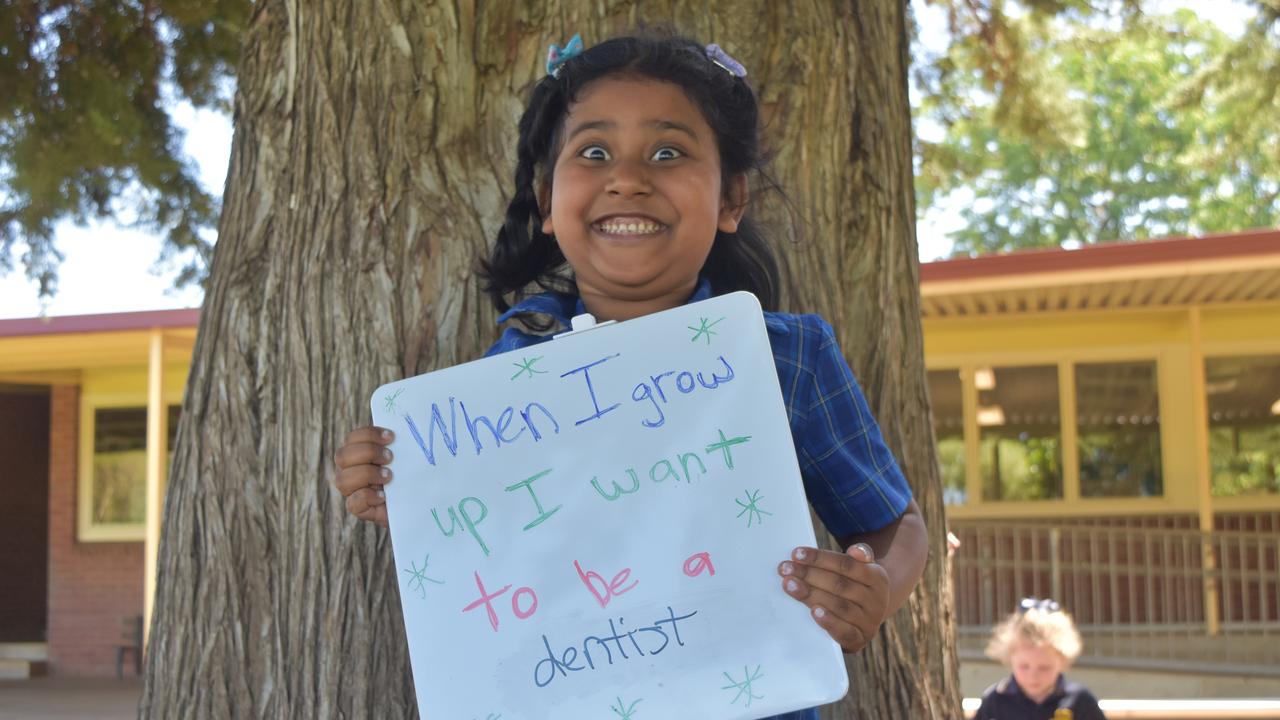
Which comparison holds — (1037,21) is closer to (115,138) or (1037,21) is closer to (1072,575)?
(1072,575)

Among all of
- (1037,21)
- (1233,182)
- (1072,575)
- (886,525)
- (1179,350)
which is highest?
(1233,182)

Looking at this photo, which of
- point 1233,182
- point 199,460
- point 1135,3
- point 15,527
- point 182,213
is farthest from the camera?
point 1233,182

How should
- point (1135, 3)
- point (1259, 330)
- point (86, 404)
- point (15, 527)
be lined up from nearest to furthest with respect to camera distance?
point (1135, 3), point (1259, 330), point (86, 404), point (15, 527)

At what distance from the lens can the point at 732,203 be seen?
92.6 inches

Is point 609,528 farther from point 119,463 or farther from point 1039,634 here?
point 119,463

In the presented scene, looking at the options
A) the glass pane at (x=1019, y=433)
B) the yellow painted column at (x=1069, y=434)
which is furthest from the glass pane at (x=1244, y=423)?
the glass pane at (x=1019, y=433)

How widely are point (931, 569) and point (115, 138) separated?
563cm

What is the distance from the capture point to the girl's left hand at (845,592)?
73.5 inches

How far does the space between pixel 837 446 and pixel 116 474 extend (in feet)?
45.7

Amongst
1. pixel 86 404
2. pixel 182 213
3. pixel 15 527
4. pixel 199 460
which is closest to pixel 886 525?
pixel 199 460

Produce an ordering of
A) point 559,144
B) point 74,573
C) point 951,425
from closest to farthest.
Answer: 1. point 559,144
2. point 951,425
3. point 74,573

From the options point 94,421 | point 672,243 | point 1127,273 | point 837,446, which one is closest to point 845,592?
point 837,446

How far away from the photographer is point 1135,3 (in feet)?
28.9

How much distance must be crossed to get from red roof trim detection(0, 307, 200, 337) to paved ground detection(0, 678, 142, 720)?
10.2 ft
